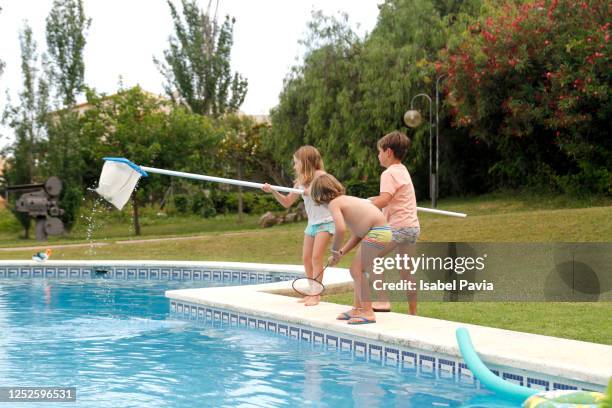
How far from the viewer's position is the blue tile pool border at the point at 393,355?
187 inches

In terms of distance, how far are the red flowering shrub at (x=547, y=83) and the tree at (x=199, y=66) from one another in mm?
14341

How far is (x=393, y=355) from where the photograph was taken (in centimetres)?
578

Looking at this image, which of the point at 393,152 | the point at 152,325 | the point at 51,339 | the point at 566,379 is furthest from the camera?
the point at 152,325

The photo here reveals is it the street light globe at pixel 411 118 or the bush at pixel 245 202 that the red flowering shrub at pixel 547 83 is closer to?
the street light globe at pixel 411 118

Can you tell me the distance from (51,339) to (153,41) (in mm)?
29598

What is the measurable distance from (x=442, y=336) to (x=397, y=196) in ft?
5.10

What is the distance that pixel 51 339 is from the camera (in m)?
7.18

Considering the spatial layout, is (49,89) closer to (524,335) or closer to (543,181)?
(543,181)

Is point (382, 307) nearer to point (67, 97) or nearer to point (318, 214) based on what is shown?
point (318, 214)

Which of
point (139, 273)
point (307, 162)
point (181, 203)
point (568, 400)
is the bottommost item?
point (139, 273)

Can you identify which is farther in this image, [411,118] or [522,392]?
[411,118]

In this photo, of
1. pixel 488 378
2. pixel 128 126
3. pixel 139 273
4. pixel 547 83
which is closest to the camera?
pixel 488 378

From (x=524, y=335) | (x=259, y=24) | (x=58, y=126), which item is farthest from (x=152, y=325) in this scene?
(x=259, y=24)

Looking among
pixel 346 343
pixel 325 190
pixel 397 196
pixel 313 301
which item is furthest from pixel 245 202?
pixel 346 343
